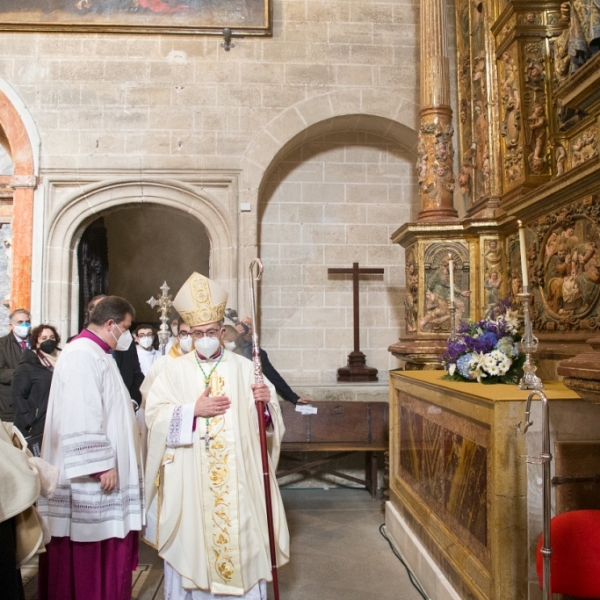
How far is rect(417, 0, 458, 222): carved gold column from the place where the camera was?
5402 millimetres

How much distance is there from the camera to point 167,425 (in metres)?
3.06

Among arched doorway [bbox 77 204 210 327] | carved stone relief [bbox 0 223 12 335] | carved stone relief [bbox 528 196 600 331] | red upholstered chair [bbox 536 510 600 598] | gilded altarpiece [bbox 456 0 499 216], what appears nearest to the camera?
red upholstered chair [bbox 536 510 600 598]

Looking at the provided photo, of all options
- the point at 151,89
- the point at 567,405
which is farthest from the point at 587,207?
the point at 151,89

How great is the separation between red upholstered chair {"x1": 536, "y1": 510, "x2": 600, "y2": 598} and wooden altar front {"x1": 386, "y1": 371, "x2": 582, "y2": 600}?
0.75 ft

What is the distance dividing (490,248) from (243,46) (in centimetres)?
414

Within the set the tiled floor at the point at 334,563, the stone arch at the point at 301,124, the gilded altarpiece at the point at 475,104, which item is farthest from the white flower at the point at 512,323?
the stone arch at the point at 301,124

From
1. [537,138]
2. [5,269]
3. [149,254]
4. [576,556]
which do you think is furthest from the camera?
[149,254]

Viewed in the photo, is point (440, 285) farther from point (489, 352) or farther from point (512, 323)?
point (489, 352)

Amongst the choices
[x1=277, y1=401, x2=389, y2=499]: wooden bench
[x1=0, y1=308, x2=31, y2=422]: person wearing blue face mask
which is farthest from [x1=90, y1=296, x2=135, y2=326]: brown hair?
[x1=277, y1=401, x2=389, y2=499]: wooden bench

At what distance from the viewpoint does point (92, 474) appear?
9.45 feet

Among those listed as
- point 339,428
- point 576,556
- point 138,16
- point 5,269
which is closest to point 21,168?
point 5,269

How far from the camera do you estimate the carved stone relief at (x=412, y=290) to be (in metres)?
5.09

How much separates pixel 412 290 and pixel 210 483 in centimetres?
276

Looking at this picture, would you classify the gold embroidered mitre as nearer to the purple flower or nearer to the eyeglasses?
the eyeglasses
